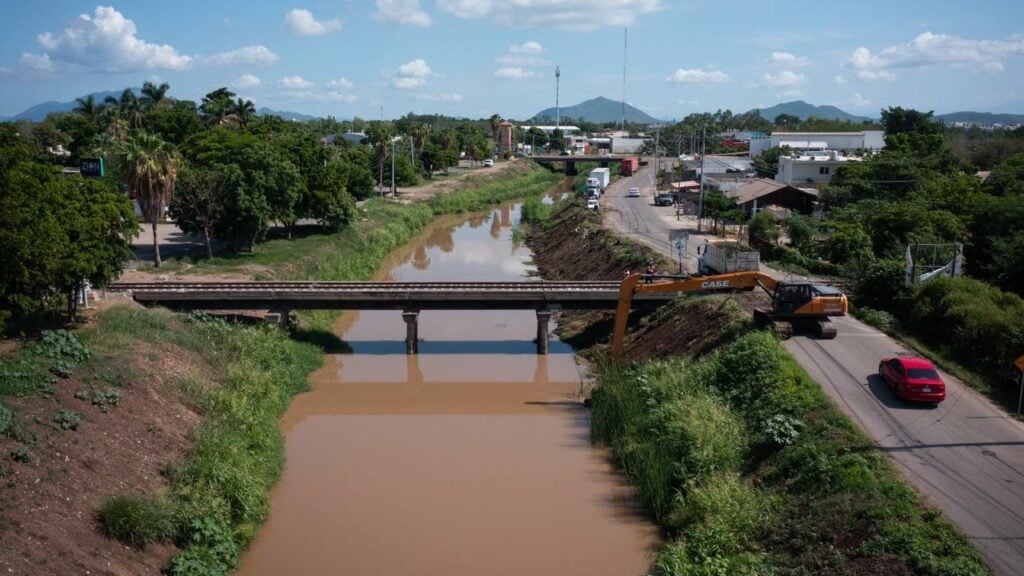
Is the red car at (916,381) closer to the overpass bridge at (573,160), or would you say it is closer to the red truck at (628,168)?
the red truck at (628,168)

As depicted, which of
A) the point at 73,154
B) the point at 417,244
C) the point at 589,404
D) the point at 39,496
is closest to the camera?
the point at 39,496

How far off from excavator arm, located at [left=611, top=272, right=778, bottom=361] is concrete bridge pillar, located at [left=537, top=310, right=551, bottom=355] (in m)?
4.33

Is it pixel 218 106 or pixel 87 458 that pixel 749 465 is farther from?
pixel 218 106

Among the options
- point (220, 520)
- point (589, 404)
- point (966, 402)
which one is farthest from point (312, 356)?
point (966, 402)

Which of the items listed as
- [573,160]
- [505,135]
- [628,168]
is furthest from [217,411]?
[505,135]

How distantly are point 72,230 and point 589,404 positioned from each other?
758 inches

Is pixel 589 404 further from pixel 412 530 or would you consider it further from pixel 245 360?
pixel 245 360

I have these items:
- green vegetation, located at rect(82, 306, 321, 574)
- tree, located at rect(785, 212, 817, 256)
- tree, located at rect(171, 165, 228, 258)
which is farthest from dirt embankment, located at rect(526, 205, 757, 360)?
tree, located at rect(171, 165, 228, 258)

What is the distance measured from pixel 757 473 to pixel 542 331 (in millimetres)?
16963

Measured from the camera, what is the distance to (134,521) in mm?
17578

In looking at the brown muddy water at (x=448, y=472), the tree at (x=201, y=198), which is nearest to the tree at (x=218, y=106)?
the tree at (x=201, y=198)

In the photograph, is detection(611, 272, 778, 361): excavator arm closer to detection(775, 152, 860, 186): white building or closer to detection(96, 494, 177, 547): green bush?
detection(96, 494, 177, 547): green bush

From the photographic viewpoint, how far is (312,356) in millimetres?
35250

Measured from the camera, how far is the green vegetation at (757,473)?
15875 mm
